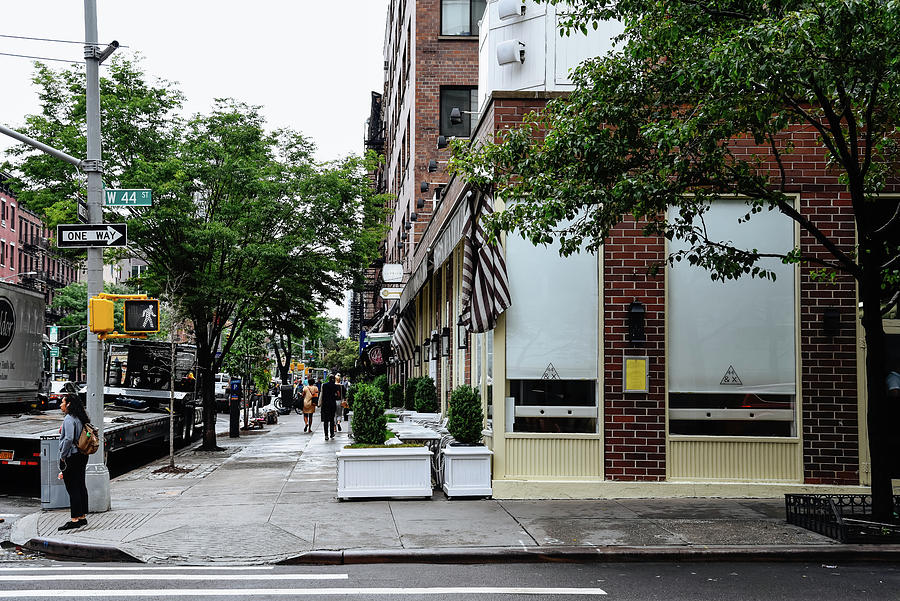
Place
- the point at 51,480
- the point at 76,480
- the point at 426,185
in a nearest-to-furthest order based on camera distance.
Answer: the point at 76,480 → the point at 51,480 → the point at 426,185

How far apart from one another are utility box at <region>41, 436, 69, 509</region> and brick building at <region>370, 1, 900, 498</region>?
240 inches

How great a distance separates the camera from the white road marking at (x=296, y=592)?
7.68 meters

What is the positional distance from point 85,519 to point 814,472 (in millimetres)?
9823

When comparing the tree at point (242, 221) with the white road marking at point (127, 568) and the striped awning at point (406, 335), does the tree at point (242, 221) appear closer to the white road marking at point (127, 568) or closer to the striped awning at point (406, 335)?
the striped awning at point (406, 335)

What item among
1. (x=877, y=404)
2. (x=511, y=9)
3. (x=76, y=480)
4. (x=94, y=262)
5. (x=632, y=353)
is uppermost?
(x=511, y=9)

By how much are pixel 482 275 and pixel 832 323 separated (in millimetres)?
5093

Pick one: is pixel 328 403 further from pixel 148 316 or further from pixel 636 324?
pixel 636 324

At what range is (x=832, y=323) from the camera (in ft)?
43.9

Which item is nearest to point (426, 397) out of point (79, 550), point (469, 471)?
point (469, 471)

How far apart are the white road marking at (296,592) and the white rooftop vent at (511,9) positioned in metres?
9.03

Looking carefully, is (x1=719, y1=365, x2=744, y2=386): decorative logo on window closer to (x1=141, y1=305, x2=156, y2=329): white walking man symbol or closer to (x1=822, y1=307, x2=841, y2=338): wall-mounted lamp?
(x1=822, y1=307, x2=841, y2=338): wall-mounted lamp

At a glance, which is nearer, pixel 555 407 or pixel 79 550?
pixel 79 550

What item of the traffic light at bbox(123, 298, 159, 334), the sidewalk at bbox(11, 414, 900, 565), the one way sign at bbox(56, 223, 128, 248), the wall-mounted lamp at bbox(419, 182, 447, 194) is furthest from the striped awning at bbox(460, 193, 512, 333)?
the wall-mounted lamp at bbox(419, 182, 447, 194)

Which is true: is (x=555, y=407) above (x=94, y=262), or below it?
below
